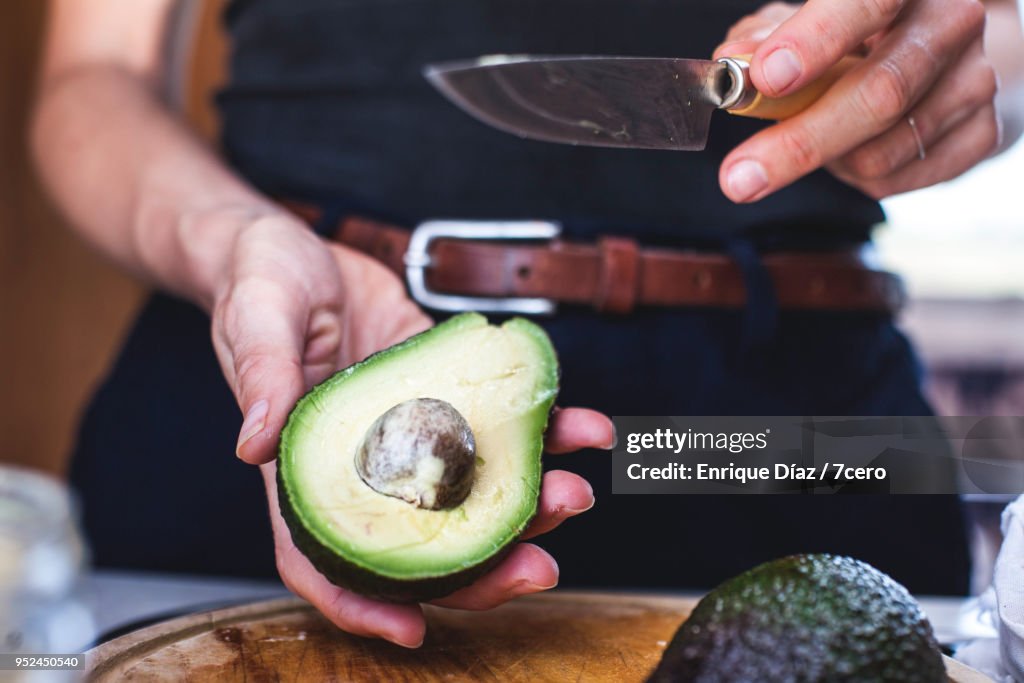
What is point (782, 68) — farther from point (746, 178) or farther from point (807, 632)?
point (807, 632)

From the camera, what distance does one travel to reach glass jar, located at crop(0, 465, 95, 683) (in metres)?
0.62

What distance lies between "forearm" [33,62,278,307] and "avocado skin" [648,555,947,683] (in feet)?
1.56

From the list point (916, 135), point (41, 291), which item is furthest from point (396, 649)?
point (41, 291)

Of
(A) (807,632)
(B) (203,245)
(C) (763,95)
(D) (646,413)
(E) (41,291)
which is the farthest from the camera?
(E) (41,291)

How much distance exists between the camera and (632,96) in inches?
25.8

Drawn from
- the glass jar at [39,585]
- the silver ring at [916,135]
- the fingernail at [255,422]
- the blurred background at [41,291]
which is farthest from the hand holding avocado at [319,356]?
the blurred background at [41,291]

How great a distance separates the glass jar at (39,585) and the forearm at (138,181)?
0.73 feet

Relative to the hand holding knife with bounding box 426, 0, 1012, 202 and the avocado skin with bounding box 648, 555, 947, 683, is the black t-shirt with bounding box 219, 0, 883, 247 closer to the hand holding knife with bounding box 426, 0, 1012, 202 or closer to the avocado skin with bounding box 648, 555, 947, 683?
the hand holding knife with bounding box 426, 0, 1012, 202

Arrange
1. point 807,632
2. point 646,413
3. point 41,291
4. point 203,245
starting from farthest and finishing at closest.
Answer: point 41,291 < point 646,413 < point 203,245 < point 807,632

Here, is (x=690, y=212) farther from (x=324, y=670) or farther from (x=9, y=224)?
(x=9, y=224)

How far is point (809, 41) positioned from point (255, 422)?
388 millimetres

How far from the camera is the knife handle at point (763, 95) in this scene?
2.03ft

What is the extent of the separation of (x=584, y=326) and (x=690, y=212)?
0.17m

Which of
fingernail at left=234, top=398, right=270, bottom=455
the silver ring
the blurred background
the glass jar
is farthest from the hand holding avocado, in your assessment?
the blurred background
